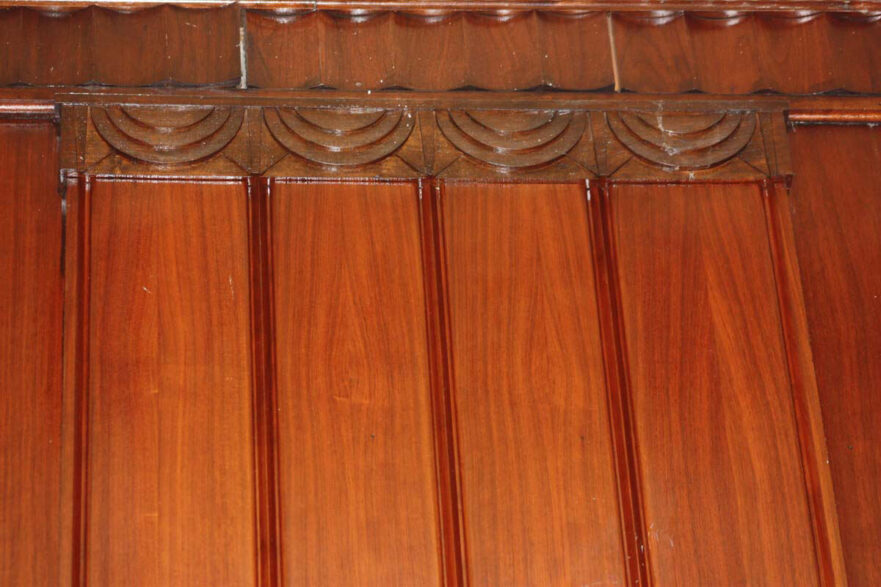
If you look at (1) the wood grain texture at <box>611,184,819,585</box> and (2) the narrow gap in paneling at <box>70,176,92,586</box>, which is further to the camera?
(1) the wood grain texture at <box>611,184,819,585</box>

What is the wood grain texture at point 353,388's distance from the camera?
3.11 m

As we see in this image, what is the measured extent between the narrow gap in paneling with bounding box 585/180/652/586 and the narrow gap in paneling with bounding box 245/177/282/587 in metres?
0.94

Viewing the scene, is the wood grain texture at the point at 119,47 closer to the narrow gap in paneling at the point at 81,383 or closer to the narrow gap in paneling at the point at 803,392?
the narrow gap in paneling at the point at 81,383

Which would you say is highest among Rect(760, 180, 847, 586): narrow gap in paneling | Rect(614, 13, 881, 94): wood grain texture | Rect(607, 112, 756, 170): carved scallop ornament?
Rect(614, 13, 881, 94): wood grain texture

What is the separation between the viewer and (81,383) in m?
3.11

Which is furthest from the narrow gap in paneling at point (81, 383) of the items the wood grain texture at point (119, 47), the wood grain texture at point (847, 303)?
the wood grain texture at point (847, 303)

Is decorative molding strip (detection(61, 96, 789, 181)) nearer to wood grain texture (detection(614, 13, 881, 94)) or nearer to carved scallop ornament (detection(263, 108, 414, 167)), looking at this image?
carved scallop ornament (detection(263, 108, 414, 167))

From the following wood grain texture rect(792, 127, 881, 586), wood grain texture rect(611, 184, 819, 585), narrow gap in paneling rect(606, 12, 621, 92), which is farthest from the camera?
narrow gap in paneling rect(606, 12, 621, 92)

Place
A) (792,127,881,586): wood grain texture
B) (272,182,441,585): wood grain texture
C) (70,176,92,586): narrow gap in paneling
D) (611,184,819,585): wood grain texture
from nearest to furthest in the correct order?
(70,176,92,586): narrow gap in paneling → (272,182,441,585): wood grain texture → (611,184,819,585): wood grain texture → (792,127,881,586): wood grain texture

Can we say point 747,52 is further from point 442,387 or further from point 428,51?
point 442,387

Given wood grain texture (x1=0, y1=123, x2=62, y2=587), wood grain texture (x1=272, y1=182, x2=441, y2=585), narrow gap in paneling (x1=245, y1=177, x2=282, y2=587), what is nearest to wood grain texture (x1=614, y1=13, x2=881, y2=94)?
wood grain texture (x1=272, y1=182, x2=441, y2=585)

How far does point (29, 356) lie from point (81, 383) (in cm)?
18

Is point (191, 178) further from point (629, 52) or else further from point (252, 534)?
point (629, 52)

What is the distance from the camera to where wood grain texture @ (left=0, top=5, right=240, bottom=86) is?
11.1ft
